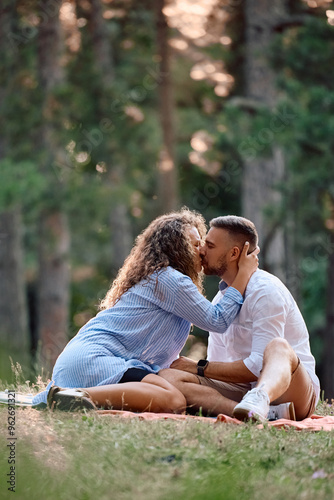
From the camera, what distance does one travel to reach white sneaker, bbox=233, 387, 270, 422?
4066 mm

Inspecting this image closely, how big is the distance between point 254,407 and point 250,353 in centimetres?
80

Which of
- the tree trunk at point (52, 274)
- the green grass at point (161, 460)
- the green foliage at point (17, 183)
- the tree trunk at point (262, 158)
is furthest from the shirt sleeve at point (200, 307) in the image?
the tree trunk at point (52, 274)

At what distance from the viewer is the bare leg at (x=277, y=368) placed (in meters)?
4.24

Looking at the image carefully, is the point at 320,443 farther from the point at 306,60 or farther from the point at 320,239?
the point at 320,239

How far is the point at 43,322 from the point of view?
51.9ft

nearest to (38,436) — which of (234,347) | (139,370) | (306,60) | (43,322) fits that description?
(139,370)

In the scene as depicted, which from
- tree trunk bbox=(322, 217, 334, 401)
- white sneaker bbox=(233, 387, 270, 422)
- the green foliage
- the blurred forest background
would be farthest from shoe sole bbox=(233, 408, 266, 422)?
tree trunk bbox=(322, 217, 334, 401)

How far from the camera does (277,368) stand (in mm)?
4316

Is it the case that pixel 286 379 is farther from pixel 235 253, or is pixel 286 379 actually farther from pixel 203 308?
pixel 235 253

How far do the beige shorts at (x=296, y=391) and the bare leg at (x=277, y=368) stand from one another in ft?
0.35

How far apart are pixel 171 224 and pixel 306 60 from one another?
9.40 m

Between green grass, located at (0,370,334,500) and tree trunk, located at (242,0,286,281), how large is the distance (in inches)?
450

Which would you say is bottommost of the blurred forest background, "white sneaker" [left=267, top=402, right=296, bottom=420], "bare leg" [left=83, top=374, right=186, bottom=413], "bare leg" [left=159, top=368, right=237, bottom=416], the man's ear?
the blurred forest background

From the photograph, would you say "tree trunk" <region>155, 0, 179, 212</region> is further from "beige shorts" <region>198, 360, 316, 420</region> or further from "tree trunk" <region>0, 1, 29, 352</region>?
"beige shorts" <region>198, 360, 316, 420</region>
